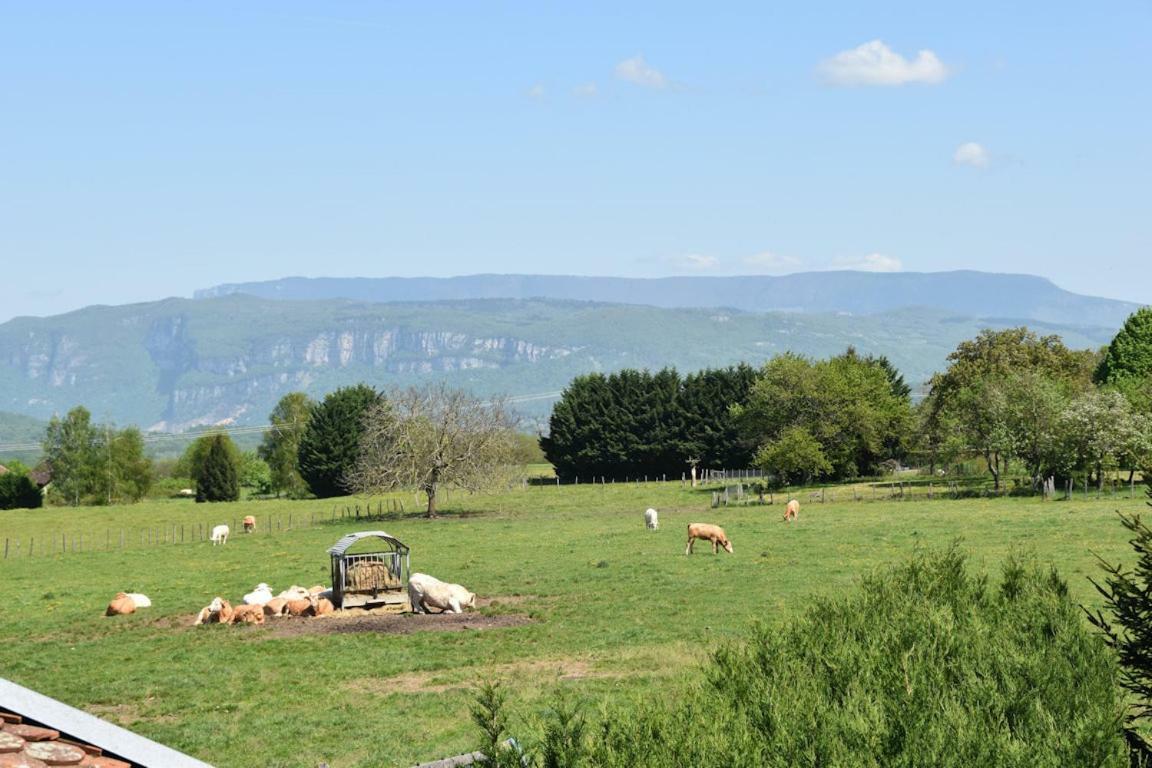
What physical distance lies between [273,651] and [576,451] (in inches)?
3310

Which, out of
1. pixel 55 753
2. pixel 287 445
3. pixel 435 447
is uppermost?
pixel 55 753

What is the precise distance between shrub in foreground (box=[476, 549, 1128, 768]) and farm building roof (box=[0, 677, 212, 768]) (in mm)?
4295

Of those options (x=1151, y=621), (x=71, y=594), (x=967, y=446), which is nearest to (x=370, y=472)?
(x=71, y=594)

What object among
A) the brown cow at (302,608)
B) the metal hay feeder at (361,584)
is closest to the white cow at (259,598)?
the brown cow at (302,608)

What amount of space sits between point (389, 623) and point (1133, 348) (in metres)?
81.5

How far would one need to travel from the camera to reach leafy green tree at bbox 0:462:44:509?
103 meters

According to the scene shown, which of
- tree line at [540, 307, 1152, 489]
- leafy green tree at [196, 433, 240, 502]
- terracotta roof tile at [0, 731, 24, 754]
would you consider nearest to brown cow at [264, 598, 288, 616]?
terracotta roof tile at [0, 731, 24, 754]

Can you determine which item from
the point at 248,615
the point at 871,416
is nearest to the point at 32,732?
the point at 248,615

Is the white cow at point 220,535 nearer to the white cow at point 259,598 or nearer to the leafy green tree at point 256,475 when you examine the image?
the white cow at point 259,598

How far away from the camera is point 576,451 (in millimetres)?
112750

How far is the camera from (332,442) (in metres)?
105

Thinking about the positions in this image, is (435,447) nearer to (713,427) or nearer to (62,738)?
→ (713,427)

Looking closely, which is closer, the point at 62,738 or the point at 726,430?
the point at 62,738

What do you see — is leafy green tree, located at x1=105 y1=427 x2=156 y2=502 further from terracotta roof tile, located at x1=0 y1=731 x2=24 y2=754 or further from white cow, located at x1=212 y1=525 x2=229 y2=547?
terracotta roof tile, located at x1=0 y1=731 x2=24 y2=754
